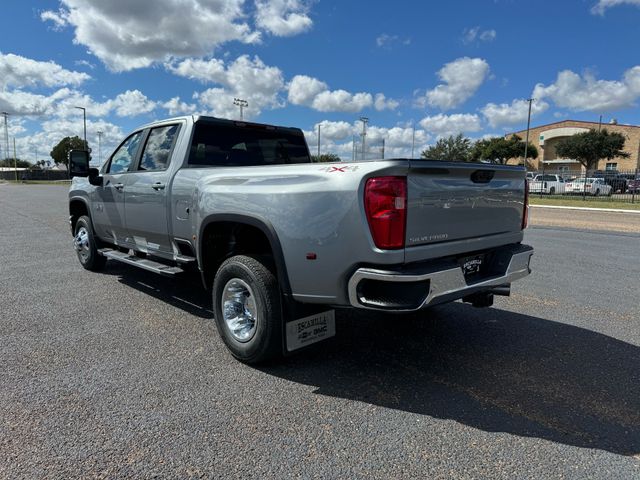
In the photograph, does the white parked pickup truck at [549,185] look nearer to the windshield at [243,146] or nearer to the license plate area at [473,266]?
the windshield at [243,146]

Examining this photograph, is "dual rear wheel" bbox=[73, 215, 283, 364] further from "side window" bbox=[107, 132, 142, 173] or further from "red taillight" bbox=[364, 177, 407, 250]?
"side window" bbox=[107, 132, 142, 173]

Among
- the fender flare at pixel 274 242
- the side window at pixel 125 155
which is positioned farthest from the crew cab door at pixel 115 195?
the fender flare at pixel 274 242

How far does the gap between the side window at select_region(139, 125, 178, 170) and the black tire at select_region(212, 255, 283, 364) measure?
1.73m

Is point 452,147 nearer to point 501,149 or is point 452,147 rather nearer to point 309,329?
point 501,149

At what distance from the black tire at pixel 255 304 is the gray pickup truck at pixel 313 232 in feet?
0.03

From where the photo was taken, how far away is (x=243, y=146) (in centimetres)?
521

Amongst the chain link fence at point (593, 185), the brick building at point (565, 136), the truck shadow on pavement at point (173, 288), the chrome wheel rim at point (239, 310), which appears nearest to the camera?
the chrome wheel rim at point (239, 310)

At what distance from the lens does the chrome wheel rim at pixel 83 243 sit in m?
6.98

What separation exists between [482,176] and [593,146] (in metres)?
61.5

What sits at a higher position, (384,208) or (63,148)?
(63,148)

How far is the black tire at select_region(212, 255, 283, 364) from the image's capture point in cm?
347

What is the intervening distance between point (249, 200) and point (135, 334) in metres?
1.92

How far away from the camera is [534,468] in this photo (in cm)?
249

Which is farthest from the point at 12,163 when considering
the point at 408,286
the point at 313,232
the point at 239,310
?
the point at 408,286
